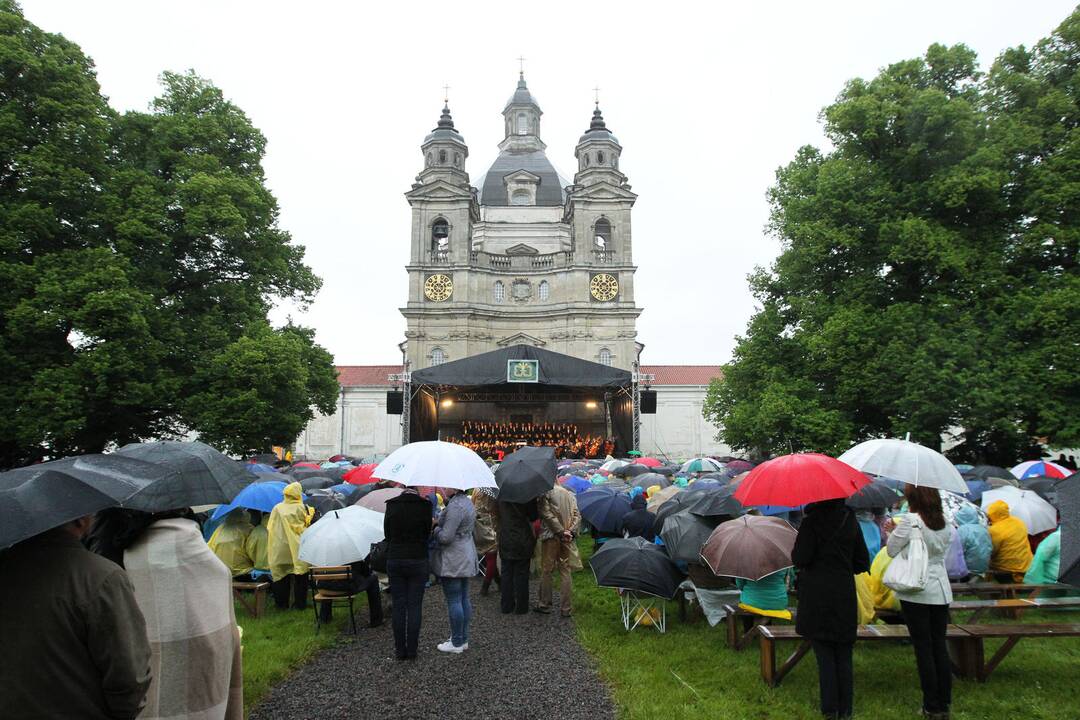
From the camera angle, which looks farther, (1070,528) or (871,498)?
(871,498)

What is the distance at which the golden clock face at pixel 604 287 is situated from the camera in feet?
124

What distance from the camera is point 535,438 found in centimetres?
3061

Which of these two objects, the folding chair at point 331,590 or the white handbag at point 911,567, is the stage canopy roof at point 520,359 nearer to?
the folding chair at point 331,590

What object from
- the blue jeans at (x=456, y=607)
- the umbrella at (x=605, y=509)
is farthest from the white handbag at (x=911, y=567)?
the umbrella at (x=605, y=509)

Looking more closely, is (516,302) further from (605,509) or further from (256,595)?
(256,595)

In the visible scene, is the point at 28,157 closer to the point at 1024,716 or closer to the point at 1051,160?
the point at 1024,716

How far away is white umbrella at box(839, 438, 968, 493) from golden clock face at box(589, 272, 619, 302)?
33.4 metres

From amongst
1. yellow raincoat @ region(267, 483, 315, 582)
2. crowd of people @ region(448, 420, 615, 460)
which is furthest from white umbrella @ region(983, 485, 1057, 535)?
crowd of people @ region(448, 420, 615, 460)

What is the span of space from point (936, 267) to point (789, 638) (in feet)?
43.1

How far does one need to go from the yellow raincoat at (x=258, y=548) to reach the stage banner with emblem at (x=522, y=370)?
18141mm

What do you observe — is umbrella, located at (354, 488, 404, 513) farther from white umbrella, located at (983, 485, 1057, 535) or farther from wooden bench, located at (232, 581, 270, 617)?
white umbrella, located at (983, 485, 1057, 535)

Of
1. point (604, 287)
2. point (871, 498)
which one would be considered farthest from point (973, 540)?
point (604, 287)

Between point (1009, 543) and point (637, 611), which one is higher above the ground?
point (1009, 543)

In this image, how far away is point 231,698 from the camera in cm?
318
